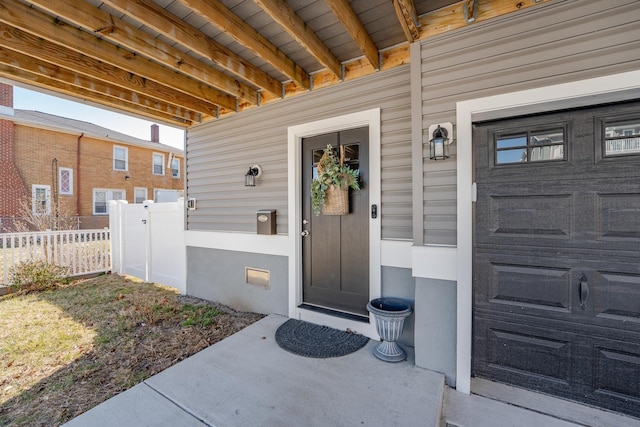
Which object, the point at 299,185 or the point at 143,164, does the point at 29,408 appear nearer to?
the point at 299,185

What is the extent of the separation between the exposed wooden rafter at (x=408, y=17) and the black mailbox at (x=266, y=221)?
2302 millimetres

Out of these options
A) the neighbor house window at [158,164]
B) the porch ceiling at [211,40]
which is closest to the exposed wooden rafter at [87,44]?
the porch ceiling at [211,40]

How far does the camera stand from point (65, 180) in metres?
11.8

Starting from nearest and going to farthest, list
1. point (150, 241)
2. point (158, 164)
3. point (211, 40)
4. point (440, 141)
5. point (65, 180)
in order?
point (440, 141)
point (211, 40)
point (150, 241)
point (65, 180)
point (158, 164)

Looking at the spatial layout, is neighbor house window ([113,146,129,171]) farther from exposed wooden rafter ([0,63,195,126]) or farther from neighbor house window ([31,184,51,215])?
exposed wooden rafter ([0,63,195,126])

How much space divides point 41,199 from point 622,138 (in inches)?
623

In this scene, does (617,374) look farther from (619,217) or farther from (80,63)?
(80,63)

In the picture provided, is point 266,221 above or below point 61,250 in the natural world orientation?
above

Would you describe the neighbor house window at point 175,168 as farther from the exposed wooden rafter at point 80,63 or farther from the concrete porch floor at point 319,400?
the concrete porch floor at point 319,400

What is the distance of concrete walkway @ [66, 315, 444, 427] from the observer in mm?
1696

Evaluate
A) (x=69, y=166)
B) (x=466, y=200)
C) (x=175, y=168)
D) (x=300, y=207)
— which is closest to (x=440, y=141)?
(x=466, y=200)

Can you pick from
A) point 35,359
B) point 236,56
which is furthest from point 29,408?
point 236,56

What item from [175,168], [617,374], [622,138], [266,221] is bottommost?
[617,374]

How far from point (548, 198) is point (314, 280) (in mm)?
2310
